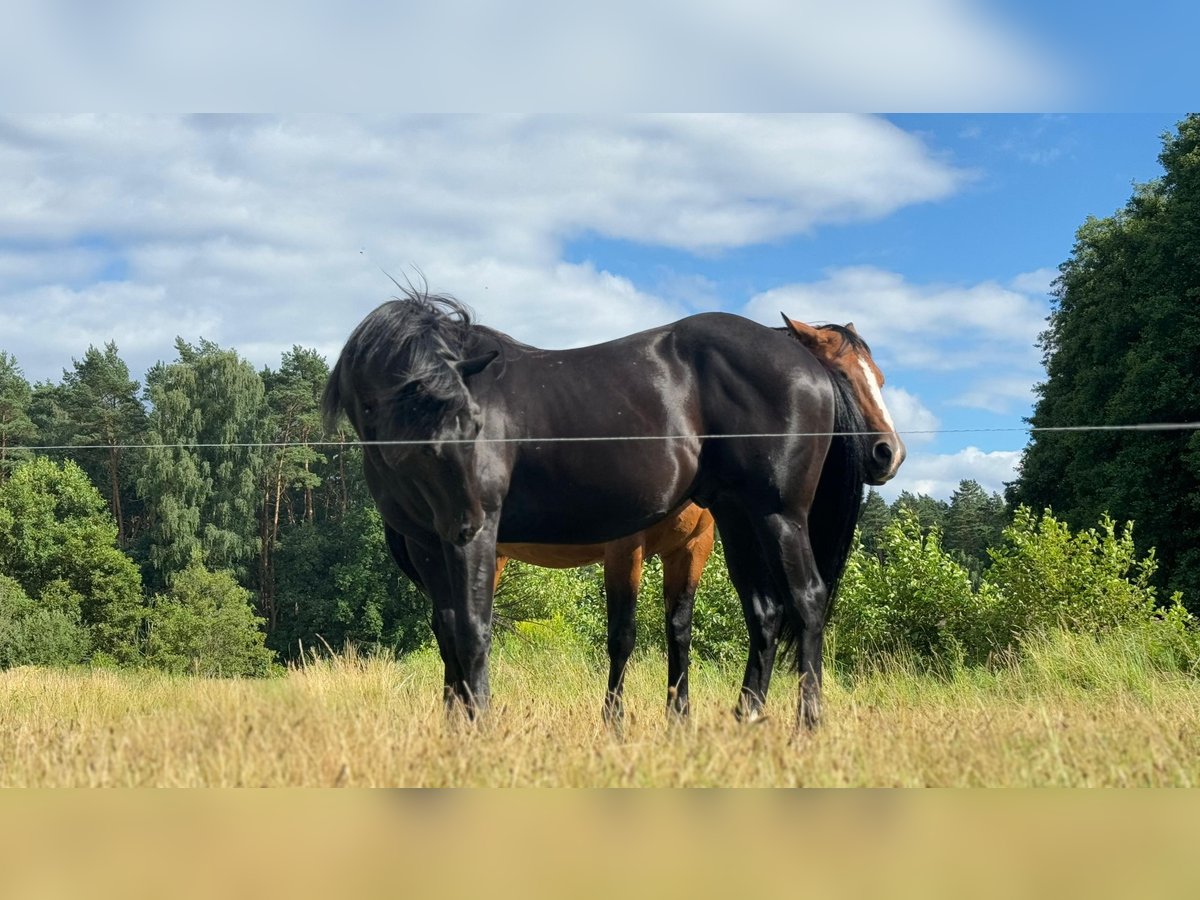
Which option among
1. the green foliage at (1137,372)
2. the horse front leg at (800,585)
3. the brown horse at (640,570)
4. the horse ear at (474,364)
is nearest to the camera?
the horse ear at (474,364)

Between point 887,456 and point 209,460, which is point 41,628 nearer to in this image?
point 209,460

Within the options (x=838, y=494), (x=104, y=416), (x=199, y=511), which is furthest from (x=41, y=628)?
(x=838, y=494)

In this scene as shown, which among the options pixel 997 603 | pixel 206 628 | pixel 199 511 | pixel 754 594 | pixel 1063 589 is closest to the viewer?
pixel 754 594

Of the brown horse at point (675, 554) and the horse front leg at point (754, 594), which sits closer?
the horse front leg at point (754, 594)

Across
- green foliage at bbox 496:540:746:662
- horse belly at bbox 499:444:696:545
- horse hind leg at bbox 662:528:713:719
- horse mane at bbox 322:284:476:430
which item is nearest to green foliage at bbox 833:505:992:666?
green foliage at bbox 496:540:746:662

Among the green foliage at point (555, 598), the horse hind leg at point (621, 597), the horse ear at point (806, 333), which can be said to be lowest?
the green foliage at point (555, 598)

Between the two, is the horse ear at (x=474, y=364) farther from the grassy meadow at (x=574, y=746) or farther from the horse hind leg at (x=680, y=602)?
the horse hind leg at (x=680, y=602)

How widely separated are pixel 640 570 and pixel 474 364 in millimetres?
1830

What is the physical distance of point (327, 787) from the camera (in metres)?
3.41

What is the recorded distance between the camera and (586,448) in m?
5.02

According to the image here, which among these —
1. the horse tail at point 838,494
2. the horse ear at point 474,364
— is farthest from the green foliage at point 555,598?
the horse ear at point 474,364

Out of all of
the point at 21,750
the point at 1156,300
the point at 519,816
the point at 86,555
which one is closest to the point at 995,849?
the point at 519,816

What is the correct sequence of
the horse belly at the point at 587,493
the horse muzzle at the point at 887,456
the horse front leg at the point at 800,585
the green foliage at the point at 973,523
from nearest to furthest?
the horse belly at the point at 587,493
the horse front leg at the point at 800,585
the horse muzzle at the point at 887,456
the green foliage at the point at 973,523

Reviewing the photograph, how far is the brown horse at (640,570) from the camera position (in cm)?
593
